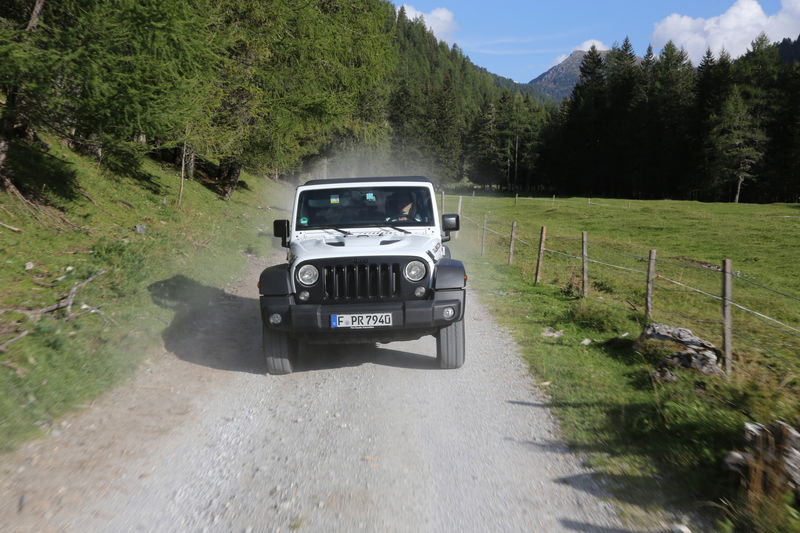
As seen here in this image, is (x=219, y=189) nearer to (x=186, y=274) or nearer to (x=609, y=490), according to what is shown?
(x=186, y=274)

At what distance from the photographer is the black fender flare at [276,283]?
5859 millimetres

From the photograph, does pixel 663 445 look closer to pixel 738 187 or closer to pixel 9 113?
pixel 9 113

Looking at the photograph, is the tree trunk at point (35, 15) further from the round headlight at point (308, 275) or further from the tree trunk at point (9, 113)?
the round headlight at point (308, 275)

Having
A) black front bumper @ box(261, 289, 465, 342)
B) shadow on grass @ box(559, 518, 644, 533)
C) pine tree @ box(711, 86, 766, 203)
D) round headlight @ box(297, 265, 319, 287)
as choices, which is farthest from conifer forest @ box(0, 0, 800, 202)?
shadow on grass @ box(559, 518, 644, 533)

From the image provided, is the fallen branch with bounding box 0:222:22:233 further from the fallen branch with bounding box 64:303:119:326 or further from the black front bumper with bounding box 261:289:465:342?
the black front bumper with bounding box 261:289:465:342

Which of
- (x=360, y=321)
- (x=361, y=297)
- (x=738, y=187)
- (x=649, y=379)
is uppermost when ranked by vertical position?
(x=361, y=297)

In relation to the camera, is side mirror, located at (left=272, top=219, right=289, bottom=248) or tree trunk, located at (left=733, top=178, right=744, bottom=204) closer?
side mirror, located at (left=272, top=219, right=289, bottom=248)

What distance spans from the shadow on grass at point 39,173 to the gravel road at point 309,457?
19.9 ft

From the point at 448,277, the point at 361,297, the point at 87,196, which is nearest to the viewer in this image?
the point at 361,297

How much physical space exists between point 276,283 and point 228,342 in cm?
201

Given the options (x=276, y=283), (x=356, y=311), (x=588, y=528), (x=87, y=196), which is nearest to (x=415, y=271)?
(x=356, y=311)

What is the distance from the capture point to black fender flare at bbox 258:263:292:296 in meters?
5.86

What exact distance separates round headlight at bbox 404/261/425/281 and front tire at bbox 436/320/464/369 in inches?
25.9

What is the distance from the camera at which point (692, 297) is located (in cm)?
1312
